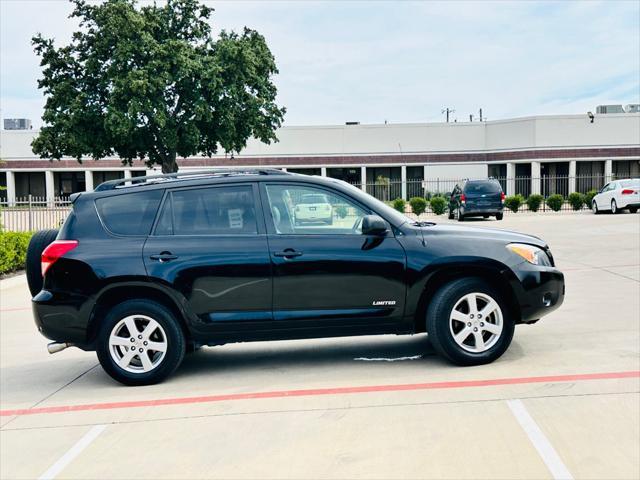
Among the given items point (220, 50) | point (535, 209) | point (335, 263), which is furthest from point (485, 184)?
point (335, 263)

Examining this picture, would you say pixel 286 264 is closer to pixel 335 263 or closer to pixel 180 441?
pixel 335 263

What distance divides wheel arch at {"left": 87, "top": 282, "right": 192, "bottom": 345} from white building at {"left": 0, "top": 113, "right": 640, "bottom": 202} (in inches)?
2009

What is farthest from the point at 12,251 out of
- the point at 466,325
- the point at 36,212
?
the point at 466,325

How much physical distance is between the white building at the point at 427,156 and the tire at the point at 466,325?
166 feet

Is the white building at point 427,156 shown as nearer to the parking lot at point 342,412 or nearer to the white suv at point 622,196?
the white suv at point 622,196

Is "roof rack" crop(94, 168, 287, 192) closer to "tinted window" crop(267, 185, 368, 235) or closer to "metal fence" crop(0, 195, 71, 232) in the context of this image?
"tinted window" crop(267, 185, 368, 235)

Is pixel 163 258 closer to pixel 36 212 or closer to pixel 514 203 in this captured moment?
pixel 36 212

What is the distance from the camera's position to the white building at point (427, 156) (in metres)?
57.0

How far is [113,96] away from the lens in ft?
128

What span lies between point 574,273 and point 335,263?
25.2ft

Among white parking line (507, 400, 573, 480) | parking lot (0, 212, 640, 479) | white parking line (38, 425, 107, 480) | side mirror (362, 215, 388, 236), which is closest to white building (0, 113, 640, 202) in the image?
parking lot (0, 212, 640, 479)

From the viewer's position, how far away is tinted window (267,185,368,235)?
6734 mm

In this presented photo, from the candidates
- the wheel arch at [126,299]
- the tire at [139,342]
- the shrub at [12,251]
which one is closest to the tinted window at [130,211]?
the wheel arch at [126,299]

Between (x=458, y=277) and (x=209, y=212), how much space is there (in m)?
2.31
